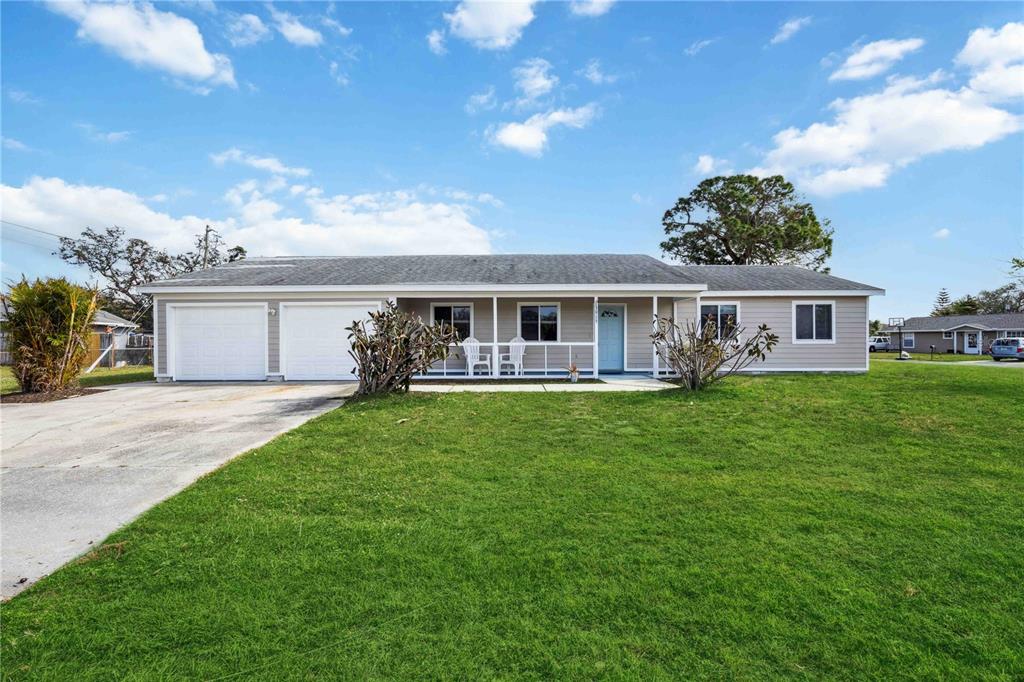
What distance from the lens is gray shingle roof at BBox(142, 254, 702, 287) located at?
1235 cm

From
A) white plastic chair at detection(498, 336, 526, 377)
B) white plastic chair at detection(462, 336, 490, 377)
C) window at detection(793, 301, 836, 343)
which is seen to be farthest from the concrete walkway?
window at detection(793, 301, 836, 343)

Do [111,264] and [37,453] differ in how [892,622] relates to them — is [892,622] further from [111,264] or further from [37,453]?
[111,264]

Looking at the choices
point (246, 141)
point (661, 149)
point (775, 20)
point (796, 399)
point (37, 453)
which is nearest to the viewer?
point (37, 453)

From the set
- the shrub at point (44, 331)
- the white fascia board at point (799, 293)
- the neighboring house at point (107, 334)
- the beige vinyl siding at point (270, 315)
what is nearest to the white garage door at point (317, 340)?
the beige vinyl siding at point (270, 315)

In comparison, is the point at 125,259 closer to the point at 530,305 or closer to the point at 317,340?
the point at 317,340

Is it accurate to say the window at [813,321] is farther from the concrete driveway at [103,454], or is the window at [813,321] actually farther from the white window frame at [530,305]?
the concrete driveway at [103,454]

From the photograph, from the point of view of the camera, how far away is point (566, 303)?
1359 centimetres

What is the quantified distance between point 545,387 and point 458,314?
14.9 feet

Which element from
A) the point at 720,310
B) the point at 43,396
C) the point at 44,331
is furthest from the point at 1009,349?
the point at 44,331

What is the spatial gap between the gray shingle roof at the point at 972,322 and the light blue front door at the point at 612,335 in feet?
133

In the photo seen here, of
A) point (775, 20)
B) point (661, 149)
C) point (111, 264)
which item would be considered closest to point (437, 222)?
point (661, 149)

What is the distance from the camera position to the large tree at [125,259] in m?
32.2

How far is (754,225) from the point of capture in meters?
30.9

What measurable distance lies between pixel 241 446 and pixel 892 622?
6035 millimetres
